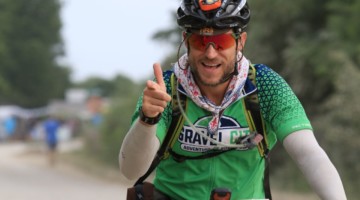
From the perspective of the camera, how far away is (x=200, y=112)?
405 cm

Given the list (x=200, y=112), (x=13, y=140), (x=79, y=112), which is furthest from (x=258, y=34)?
(x=79, y=112)

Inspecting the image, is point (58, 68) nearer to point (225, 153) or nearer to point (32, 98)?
point (32, 98)

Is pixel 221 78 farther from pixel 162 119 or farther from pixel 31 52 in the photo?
pixel 31 52

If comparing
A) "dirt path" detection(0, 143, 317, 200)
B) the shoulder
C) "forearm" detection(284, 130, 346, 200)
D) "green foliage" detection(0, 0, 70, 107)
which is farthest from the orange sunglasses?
"green foliage" detection(0, 0, 70, 107)

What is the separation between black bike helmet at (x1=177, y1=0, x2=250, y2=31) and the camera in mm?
3875

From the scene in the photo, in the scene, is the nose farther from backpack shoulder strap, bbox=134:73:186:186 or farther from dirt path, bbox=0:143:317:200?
dirt path, bbox=0:143:317:200

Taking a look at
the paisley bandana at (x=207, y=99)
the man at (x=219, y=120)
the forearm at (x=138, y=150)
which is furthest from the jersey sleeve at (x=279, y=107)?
the forearm at (x=138, y=150)

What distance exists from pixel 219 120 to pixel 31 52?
215 feet

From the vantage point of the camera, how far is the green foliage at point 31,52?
6750 cm

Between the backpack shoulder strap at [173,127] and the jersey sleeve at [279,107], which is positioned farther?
the backpack shoulder strap at [173,127]

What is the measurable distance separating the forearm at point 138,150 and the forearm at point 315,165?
0.69m

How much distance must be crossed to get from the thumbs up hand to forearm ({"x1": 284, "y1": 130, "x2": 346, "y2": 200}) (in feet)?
2.37

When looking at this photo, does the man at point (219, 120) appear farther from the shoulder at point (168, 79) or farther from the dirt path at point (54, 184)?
the dirt path at point (54, 184)

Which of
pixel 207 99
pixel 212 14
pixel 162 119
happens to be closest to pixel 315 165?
pixel 207 99
